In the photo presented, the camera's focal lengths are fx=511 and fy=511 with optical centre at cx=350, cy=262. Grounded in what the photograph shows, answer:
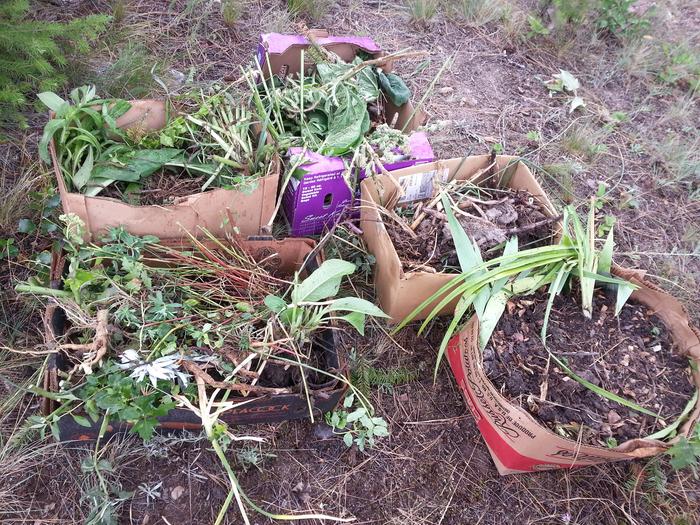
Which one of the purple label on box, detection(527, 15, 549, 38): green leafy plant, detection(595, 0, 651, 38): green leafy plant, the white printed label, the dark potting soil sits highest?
detection(595, 0, 651, 38): green leafy plant

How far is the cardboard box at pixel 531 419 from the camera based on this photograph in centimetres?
131


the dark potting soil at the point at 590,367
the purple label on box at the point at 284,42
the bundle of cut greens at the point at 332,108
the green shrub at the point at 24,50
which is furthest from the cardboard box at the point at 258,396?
the purple label on box at the point at 284,42

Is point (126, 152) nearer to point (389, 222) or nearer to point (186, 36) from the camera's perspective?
point (389, 222)

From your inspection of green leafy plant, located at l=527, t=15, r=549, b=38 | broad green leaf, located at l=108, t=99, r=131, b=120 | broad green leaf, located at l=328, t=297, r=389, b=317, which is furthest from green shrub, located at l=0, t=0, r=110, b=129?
green leafy plant, located at l=527, t=15, r=549, b=38

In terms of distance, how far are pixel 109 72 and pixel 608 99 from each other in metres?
2.53

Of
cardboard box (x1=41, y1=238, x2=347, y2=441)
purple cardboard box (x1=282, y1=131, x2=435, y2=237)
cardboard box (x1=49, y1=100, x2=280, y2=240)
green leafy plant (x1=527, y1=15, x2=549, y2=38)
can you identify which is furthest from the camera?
green leafy plant (x1=527, y1=15, x2=549, y2=38)

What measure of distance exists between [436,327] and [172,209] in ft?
3.16

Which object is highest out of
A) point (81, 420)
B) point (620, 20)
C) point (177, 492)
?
point (620, 20)

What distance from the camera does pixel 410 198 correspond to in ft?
6.00

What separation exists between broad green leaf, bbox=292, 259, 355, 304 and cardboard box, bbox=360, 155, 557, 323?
0.21 meters

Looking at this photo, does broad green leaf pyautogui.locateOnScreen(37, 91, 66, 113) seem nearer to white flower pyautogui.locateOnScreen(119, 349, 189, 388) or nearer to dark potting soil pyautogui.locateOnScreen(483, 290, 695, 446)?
white flower pyautogui.locateOnScreen(119, 349, 189, 388)

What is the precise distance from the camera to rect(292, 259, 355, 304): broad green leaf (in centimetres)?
138

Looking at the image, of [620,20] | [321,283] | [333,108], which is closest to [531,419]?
[321,283]

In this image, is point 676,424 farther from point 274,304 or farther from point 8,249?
point 8,249
